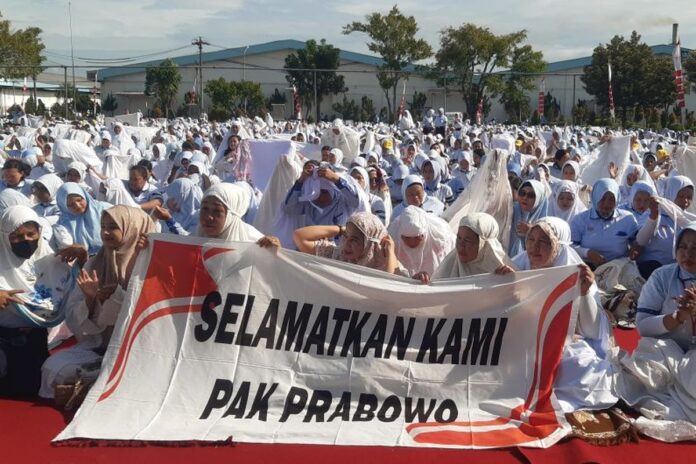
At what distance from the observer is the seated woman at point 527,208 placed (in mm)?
7266

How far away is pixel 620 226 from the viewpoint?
23.6 ft

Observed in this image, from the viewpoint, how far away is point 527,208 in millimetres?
7348

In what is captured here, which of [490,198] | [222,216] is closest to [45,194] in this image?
[222,216]

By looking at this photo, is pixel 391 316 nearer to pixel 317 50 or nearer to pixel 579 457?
pixel 579 457

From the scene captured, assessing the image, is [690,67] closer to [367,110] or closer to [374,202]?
[367,110]

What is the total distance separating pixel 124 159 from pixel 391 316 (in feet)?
31.9

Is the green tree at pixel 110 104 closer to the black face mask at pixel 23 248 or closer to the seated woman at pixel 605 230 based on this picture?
the seated woman at pixel 605 230

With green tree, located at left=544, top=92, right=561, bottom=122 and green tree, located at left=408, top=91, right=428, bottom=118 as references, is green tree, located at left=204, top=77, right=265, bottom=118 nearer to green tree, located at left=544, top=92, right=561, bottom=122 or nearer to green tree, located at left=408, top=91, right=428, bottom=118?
green tree, located at left=408, top=91, right=428, bottom=118

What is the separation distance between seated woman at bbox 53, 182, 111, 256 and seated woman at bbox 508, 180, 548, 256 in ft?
12.5

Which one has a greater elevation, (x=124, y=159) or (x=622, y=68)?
(x=622, y=68)

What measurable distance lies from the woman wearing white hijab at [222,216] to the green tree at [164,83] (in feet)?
135

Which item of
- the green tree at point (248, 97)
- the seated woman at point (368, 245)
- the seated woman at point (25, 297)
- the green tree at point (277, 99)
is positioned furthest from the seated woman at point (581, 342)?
the green tree at point (277, 99)

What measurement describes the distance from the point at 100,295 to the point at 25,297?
0.57 meters

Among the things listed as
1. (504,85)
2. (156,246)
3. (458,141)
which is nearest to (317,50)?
(504,85)
